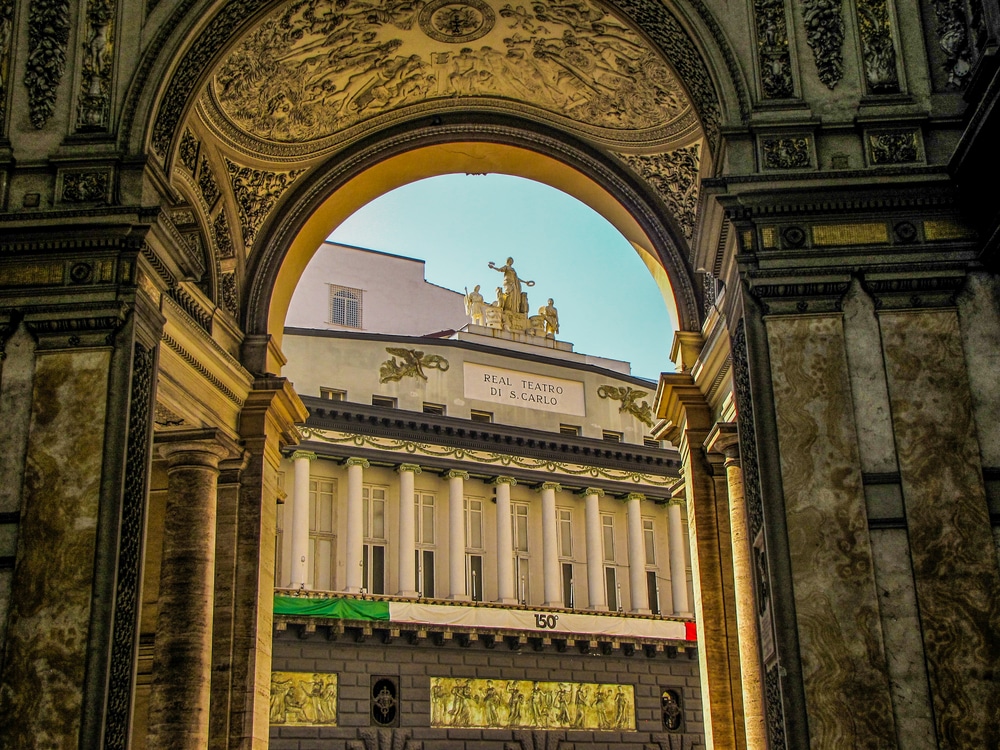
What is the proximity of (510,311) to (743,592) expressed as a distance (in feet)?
121

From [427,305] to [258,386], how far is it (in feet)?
128

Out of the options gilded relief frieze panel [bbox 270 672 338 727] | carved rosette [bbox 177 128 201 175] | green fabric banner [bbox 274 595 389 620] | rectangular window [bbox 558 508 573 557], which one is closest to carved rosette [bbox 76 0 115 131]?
carved rosette [bbox 177 128 201 175]

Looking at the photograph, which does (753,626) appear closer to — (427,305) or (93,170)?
(93,170)

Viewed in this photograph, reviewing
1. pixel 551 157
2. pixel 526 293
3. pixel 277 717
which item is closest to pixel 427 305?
pixel 526 293

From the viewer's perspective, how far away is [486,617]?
46.2m

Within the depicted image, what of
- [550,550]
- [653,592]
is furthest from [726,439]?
[653,592]

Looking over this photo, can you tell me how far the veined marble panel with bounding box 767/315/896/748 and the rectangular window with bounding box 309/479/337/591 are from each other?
1308 inches

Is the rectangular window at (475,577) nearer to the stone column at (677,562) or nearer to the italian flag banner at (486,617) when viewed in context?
the italian flag banner at (486,617)

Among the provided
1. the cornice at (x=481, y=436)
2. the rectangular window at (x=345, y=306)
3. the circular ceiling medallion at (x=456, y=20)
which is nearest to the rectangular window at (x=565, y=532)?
the cornice at (x=481, y=436)

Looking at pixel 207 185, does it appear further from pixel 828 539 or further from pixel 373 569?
pixel 373 569

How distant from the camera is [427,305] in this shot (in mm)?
60719

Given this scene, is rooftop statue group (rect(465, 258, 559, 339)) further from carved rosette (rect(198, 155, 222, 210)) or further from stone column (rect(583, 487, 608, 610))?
carved rosette (rect(198, 155, 222, 210))

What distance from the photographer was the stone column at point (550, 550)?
49.8 m

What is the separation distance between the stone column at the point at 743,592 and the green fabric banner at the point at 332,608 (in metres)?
23.9
